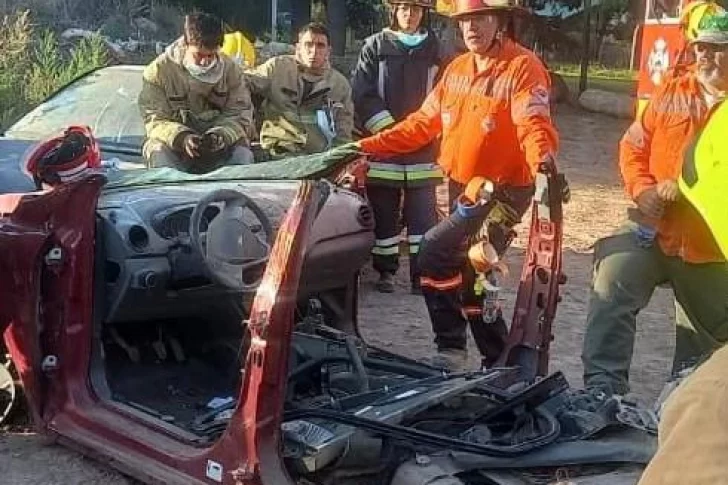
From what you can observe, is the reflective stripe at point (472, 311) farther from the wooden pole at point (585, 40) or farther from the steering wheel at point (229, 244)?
the wooden pole at point (585, 40)

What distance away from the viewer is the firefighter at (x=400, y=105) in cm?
736

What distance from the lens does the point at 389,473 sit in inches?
143

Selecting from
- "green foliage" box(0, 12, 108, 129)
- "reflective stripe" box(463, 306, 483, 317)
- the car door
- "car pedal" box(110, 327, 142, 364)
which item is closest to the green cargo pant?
"reflective stripe" box(463, 306, 483, 317)

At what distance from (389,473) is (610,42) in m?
27.1

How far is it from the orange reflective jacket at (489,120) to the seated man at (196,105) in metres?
1.49

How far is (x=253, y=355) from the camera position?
3.60 metres

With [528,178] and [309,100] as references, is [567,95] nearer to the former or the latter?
[309,100]

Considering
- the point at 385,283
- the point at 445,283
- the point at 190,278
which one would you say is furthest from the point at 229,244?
the point at 385,283

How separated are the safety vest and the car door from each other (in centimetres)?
205

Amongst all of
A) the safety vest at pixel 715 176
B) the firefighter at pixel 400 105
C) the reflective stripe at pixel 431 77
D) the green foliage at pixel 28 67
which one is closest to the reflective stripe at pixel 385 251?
the firefighter at pixel 400 105

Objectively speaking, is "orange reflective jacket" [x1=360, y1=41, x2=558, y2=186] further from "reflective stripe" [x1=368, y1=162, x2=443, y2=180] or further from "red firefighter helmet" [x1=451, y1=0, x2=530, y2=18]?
"reflective stripe" [x1=368, y1=162, x2=443, y2=180]

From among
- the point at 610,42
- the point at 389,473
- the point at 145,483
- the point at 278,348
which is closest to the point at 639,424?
the point at 389,473

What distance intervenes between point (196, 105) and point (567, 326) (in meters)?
2.49

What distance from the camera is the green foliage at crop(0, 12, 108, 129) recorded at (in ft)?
41.8
